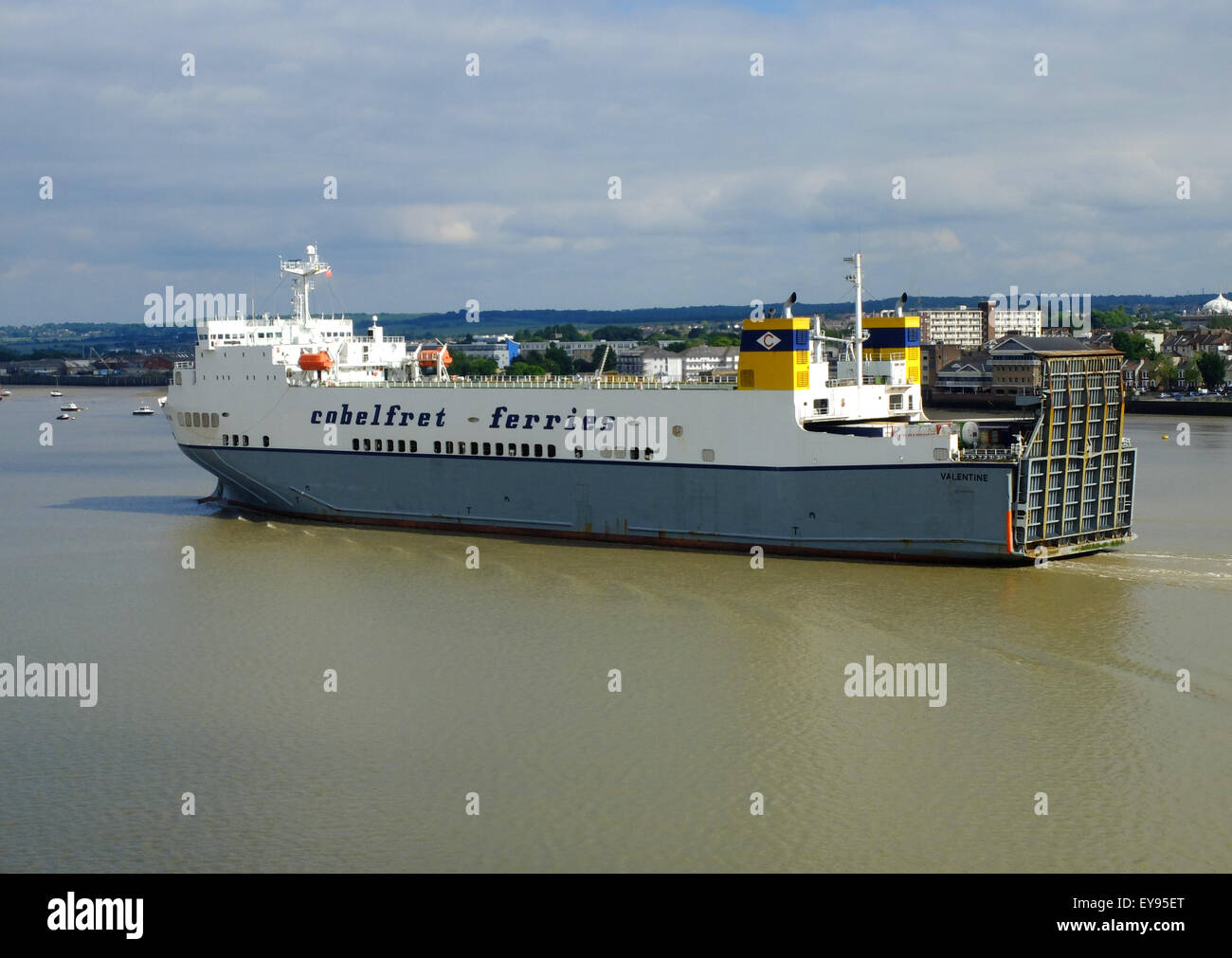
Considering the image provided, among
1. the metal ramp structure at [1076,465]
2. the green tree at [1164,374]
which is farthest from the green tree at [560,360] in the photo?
the metal ramp structure at [1076,465]

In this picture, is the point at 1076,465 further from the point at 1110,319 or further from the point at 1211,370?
the point at 1110,319

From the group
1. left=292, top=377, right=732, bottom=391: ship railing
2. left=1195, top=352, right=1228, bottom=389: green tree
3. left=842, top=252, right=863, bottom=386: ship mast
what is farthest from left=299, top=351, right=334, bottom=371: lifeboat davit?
left=1195, top=352, right=1228, bottom=389: green tree

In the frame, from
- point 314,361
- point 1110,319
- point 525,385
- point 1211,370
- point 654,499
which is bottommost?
point 654,499

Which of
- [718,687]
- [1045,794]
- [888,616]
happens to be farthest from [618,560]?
[1045,794]

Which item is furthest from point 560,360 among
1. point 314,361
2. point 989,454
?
point 989,454

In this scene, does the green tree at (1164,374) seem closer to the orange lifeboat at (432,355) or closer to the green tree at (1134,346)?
the green tree at (1134,346)

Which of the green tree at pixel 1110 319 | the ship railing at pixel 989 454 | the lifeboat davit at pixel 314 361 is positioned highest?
Result: the green tree at pixel 1110 319
